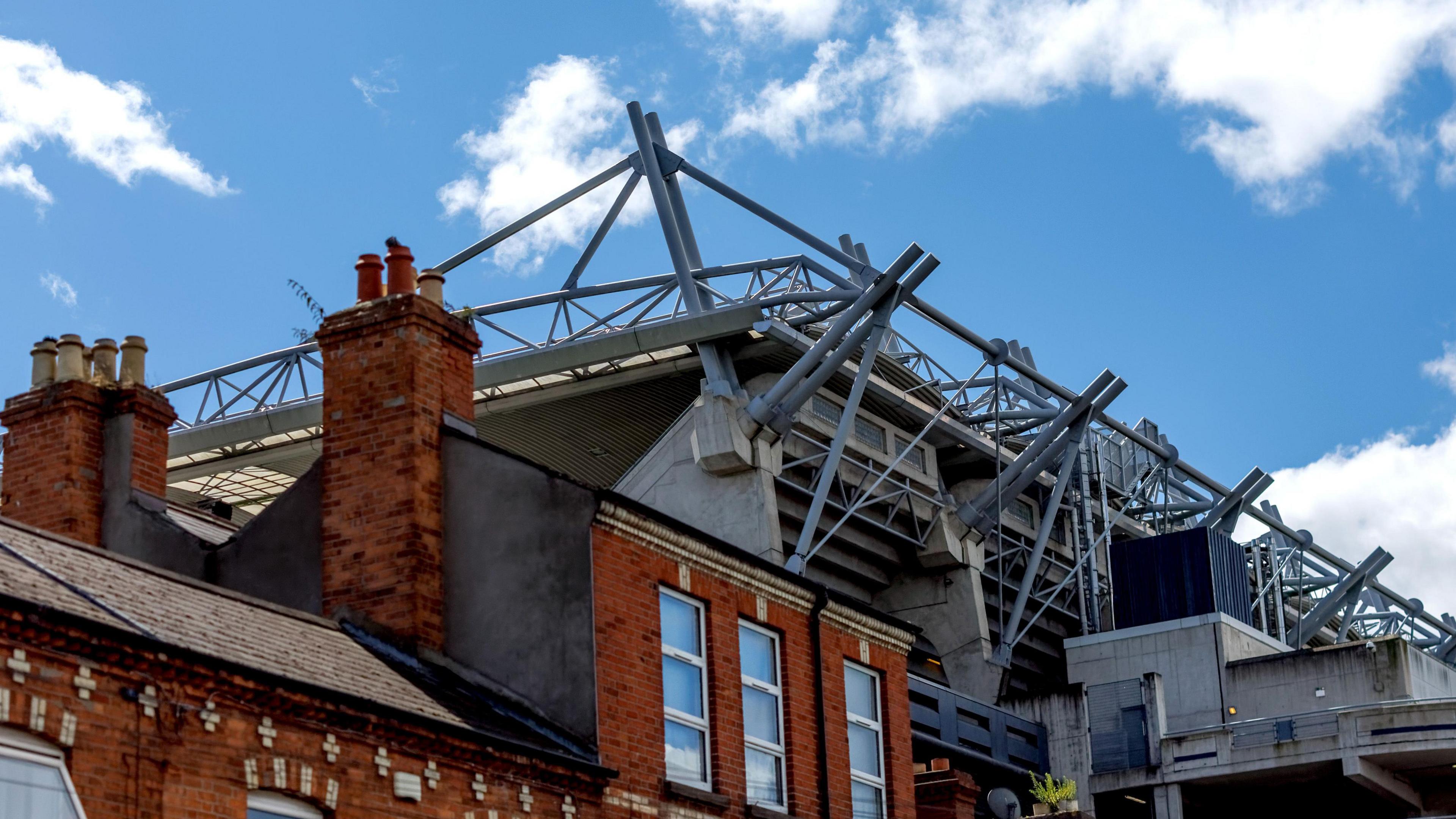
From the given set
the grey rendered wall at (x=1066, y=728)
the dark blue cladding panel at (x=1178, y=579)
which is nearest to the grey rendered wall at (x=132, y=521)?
the grey rendered wall at (x=1066, y=728)

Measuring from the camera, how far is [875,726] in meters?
21.7

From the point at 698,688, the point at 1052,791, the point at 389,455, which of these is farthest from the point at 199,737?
the point at 1052,791

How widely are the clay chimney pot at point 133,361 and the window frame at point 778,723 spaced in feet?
23.6

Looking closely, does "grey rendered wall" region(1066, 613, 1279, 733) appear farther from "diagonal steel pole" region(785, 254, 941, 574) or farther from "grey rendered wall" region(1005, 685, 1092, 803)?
"diagonal steel pole" region(785, 254, 941, 574)

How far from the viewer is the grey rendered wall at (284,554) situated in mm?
18297

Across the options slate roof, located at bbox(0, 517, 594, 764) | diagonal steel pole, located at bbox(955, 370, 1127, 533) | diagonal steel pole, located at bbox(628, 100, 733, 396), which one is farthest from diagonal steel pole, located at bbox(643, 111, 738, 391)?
slate roof, located at bbox(0, 517, 594, 764)

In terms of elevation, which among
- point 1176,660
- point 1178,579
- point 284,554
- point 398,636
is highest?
point 1178,579

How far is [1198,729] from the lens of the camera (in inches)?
1583

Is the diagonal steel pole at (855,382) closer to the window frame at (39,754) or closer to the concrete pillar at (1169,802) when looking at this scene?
the concrete pillar at (1169,802)

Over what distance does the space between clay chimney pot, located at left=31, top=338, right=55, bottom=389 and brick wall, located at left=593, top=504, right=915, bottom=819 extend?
23.7 ft

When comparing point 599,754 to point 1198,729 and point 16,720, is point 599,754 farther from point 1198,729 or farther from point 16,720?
point 1198,729

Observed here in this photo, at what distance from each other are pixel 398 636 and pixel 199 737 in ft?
16.0

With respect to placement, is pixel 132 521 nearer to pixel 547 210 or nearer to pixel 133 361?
pixel 133 361

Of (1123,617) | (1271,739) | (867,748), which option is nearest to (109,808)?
(867,748)
